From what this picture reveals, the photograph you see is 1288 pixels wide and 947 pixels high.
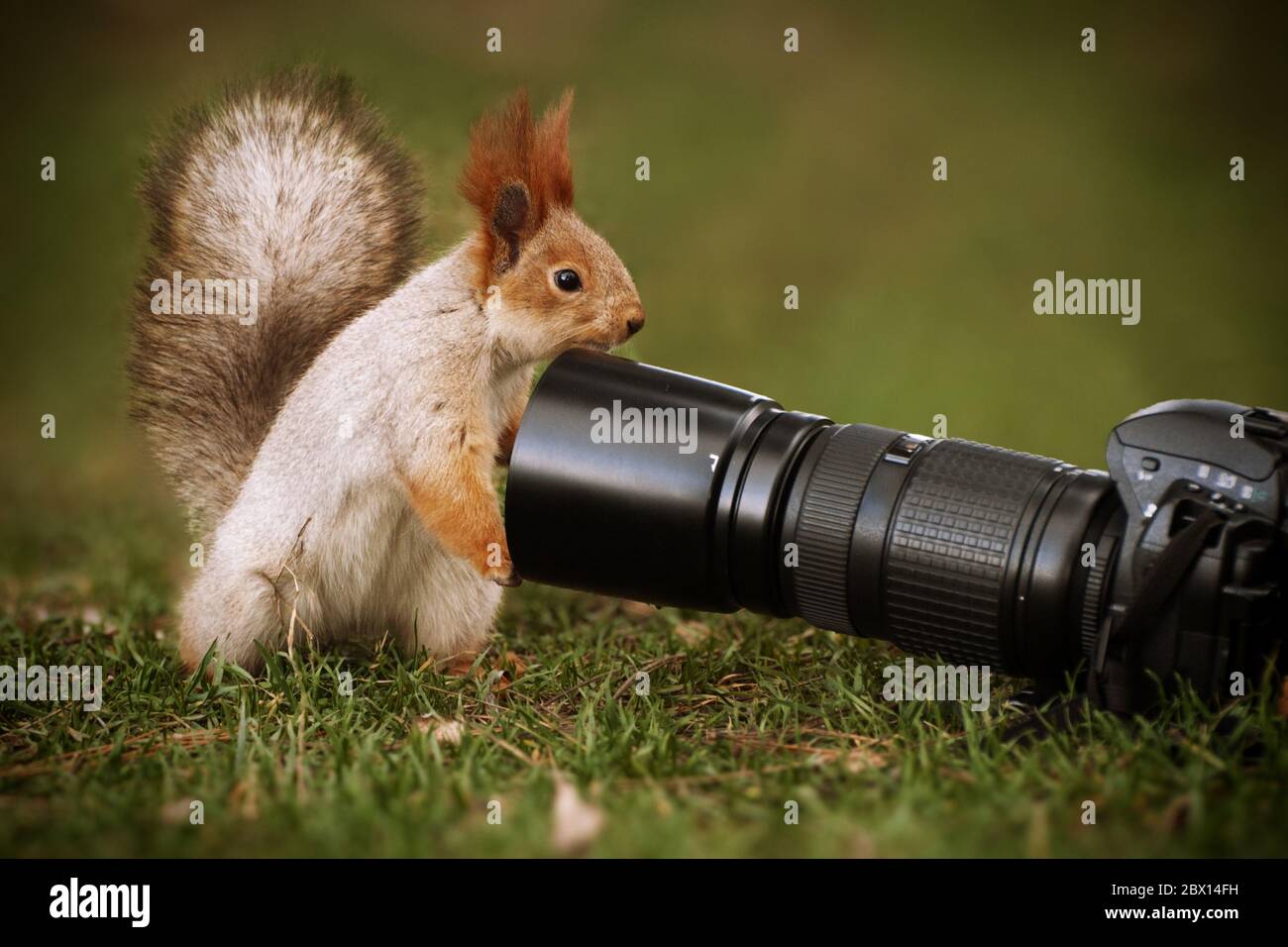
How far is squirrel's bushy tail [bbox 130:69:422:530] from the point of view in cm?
270

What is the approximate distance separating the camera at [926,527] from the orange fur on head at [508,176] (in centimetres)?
29

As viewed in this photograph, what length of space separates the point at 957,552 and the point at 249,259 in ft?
5.59

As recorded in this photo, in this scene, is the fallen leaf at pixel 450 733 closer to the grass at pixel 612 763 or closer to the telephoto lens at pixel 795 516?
the grass at pixel 612 763

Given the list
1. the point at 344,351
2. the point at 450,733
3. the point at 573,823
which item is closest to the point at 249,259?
the point at 344,351

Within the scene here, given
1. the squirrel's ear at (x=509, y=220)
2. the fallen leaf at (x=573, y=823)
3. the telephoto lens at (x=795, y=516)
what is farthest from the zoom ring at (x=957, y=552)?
the squirrel's ear at (x=509, y=220)

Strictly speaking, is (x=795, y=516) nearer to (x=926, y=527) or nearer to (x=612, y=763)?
(x=926, y=527)

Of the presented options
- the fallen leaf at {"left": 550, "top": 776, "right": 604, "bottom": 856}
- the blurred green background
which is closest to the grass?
the fallen leaf at {"left": 550, "top": 776, "right": 604, "bottom": 856}

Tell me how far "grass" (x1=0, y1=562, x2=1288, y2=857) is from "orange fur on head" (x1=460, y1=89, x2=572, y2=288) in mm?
893

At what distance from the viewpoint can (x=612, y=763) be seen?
2.04 m

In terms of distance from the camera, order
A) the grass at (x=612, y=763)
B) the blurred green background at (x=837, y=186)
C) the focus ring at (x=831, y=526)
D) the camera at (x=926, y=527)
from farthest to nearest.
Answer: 1. the blurred green background at (x=837, y=186)
2. the focus ring at (x=831, y=526)
3. the camera at (x=926, y=527)
4. the grass at (x=612, y=763)

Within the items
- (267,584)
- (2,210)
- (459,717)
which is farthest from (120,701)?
(2,210)

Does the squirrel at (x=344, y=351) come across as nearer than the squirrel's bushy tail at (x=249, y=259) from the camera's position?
Yes

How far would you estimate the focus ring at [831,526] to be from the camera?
2.13 metres

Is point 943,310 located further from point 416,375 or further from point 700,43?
point 416,375
